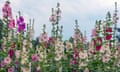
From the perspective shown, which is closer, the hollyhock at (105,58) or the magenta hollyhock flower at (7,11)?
the hollyhock at (105,58)

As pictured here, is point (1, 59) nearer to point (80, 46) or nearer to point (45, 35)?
point (45, 35)

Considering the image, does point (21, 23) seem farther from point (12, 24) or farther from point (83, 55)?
point (83, 55)

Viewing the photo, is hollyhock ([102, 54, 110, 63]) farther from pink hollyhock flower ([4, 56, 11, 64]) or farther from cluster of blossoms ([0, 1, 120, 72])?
pink hollyhock flower ([4, 56, 11, 64])

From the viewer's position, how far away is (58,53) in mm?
7297

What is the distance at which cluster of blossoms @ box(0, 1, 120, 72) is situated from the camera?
7.09 m

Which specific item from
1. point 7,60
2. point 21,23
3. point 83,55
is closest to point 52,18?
point 21,23

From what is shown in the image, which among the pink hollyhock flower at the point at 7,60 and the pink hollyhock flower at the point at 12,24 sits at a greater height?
the pink hollyhock flower at the point at 12,24

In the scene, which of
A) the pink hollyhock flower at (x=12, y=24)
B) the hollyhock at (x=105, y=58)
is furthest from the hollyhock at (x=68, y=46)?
the pink hollyhock flower at (x=12, y=24)

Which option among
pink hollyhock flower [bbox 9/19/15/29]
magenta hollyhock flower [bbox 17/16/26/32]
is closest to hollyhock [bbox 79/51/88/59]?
magenta hollyhock flower [bbox 17/16/26/32]

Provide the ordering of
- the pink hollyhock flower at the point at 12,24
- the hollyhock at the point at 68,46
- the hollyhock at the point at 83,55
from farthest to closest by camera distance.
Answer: the pink hollyhock flower at the point at 12,24
the hollyhock at the point at 68,46
the hollyhock at the point at 83,55

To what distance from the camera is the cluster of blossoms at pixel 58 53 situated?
7.09 meters

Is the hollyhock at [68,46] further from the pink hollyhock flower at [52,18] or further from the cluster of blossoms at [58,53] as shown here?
the pink hollyhock flower at [52,18]

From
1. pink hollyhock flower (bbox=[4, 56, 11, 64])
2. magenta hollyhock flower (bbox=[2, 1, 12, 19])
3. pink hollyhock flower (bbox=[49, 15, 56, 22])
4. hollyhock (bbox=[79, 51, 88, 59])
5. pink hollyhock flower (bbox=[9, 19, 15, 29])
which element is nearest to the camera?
pink hollyhock flower (bbox=[4, 56, 11, 64])

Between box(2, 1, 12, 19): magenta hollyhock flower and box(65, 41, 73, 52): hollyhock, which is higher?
box(2, 1, 12, 19): magenta hollyhock flower
